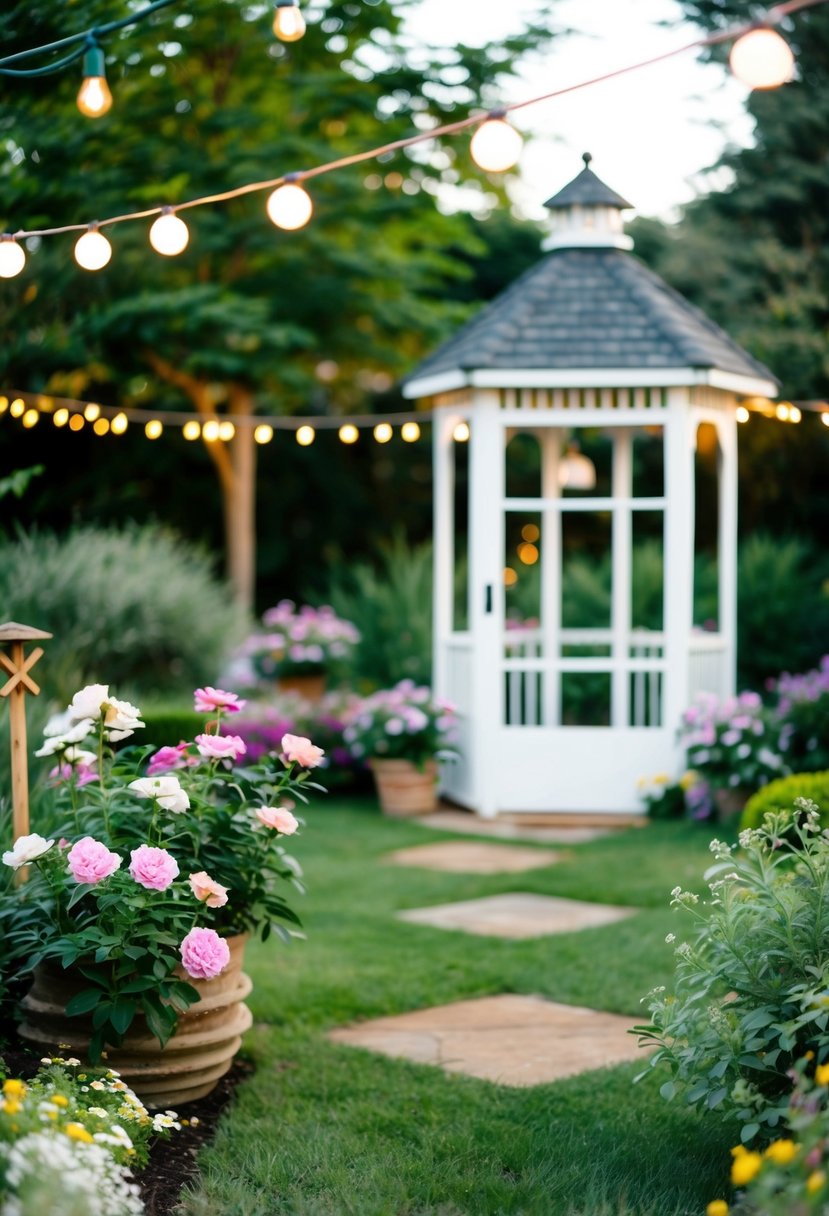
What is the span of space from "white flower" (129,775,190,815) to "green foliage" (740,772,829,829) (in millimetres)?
2421

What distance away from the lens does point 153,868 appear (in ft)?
10.2

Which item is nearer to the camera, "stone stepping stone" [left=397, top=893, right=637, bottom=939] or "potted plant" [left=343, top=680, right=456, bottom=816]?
"stone stepping stone" [left=397, top=893, right=637, bottom=939]

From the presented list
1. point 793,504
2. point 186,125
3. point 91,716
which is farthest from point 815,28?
point 91,716

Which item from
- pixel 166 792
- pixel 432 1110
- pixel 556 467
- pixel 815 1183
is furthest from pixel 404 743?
pixel 815 1183

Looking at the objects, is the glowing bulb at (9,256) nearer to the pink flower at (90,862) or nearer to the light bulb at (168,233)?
the light bulb at (168,233)

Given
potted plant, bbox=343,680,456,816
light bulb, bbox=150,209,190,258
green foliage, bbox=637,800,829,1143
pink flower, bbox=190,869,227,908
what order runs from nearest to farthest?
green foliage, bbox=637,800,829,1143 < pink flower, bbox=190,869,227,908 < light bulb, bbox=150,209,190,258 < potted plant, bbox=343,680,456,816

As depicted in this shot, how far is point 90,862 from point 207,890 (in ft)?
0.93

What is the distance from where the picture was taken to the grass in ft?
9.62

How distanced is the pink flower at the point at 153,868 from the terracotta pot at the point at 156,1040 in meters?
0.44

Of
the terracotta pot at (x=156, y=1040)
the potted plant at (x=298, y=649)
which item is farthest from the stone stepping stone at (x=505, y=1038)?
the potted plant at (x=298, y=649)

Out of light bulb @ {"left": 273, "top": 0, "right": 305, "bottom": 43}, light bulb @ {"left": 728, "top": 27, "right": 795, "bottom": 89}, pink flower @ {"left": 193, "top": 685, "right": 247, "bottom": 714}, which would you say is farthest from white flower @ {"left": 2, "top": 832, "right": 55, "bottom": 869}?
light bulb @ {"left": 728, "top": 27, "right": 795, "bottom": 89}

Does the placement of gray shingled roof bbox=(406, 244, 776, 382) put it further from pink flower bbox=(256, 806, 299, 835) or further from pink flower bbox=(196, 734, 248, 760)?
pink flower bbox=(256, 806, 299, 835)

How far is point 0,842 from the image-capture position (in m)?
3.96

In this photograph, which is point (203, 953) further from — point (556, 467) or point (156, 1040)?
point (556, 467)
